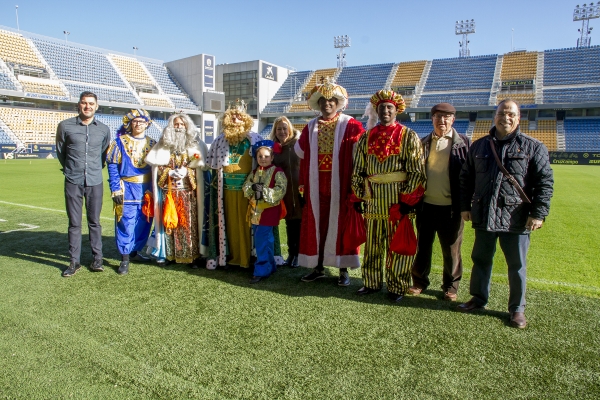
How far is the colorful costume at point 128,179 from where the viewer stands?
14.4 ft

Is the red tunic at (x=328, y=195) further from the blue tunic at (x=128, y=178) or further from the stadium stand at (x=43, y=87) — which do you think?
the stadium stand at (x=43, y=87)

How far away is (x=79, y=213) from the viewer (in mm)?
4340

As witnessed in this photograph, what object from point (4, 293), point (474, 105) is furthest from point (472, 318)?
point (474, 105)

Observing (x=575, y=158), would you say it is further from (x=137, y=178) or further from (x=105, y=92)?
(x=105, y=92)

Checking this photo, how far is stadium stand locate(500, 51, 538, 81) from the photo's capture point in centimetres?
3152

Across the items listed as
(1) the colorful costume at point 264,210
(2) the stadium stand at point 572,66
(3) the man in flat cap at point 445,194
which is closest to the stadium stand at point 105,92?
(1) the colorful costume at point 264,210

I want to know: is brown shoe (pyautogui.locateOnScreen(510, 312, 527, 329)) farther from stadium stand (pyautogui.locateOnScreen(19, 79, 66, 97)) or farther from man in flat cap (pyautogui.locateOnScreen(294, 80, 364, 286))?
stadium stand (pyautogui.locateOnScreen(19, 79, 66, 97))

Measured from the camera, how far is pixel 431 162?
11.7ft

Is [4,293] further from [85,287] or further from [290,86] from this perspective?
[290,86]

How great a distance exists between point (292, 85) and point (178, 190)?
36782 mm

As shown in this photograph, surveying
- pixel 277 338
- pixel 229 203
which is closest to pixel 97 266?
pixel 229 203

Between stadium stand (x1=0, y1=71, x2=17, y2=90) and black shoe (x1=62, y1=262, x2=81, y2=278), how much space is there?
94.3ft

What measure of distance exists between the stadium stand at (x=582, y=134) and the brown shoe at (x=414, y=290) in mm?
28627

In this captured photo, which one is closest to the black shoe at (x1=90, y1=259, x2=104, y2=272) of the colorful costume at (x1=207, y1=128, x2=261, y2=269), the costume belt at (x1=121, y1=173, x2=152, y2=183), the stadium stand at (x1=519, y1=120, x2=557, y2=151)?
the costume belt at (x1=121, y1=173, x2=152, y2=183)
